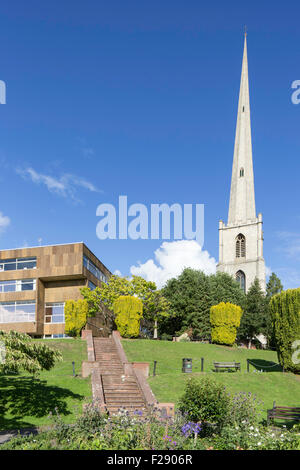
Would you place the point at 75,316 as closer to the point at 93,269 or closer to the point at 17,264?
the point at 93,269

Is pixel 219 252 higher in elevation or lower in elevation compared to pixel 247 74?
lower

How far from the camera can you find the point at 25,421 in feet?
48.5

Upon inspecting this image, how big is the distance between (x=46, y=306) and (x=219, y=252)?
40.8 metres

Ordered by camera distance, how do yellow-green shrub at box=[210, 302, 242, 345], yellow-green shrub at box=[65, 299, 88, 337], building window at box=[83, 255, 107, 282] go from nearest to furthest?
yellow-green shrub at box=[65, 299, 88, 337]
yellow-green shrub at box=[210, 302, 242, 345]
building window at box=[83, 255, 107, 282]

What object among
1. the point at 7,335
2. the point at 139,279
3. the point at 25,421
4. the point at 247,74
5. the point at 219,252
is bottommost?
the point at 25,421

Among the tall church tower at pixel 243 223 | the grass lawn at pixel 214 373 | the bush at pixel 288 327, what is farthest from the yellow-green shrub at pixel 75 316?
the tall church tower at pixel 243 223

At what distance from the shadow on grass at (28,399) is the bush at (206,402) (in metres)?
4.63

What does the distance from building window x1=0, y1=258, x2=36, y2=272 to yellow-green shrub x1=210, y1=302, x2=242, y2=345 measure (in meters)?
18.5

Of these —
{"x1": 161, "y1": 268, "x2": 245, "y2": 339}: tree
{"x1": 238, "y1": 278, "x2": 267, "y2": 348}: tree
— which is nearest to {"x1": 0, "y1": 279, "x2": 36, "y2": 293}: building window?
{"x1": 161, "y1": 268, "x2": 245, "y2": 339}: tree

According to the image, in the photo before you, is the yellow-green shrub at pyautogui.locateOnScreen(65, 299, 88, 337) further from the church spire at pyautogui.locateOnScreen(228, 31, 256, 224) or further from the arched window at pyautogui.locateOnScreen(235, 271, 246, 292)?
the church spire at pyautogui.locateOnScreen(228, 31, 256, 224)

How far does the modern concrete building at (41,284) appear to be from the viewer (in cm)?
3894

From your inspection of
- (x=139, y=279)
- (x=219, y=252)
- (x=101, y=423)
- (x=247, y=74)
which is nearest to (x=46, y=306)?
(x=139, y=279)

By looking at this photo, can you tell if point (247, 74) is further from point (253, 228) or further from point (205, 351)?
point (205, 351)

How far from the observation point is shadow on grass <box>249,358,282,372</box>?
91.1ft
